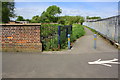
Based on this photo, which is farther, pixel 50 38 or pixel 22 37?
pixel 50 38

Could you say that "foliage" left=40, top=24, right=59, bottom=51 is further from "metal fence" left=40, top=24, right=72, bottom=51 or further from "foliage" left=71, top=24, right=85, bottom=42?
"foliage" left=71, top=24, right=85, bottom=42

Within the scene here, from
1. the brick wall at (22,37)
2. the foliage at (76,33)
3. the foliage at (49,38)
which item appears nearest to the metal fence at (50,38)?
the foliage at (49,38)

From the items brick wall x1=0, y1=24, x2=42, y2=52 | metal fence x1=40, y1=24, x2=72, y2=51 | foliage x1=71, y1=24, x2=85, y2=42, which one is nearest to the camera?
brick wall x1=0, y1=24, x2=42, y2=52

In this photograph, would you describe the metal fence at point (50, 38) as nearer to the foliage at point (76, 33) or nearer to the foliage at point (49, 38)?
the foliage at point (49, 38)

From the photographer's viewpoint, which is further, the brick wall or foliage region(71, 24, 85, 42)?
foliage region(71, 24, 85, 42)

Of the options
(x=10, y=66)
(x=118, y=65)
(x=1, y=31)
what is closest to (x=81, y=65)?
(x=118, y=65)

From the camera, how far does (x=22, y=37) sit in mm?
7742

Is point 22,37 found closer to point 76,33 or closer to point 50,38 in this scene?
point 50,38

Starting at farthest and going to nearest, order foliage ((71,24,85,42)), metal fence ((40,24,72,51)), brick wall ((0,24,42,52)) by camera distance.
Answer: foliage ((71,24,85,42)) → metal fence ((40,24,72,51)) → brick wall ((0,24,42,52))

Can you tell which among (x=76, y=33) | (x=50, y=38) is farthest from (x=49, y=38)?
(x=76, y=33)

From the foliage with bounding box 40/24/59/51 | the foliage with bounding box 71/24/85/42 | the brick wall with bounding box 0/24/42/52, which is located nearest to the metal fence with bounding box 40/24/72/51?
the foliage with bounding box 40/24/59/51

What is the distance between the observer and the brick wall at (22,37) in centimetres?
764

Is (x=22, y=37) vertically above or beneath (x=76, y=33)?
beneath

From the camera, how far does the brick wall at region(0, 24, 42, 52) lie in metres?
7.64
